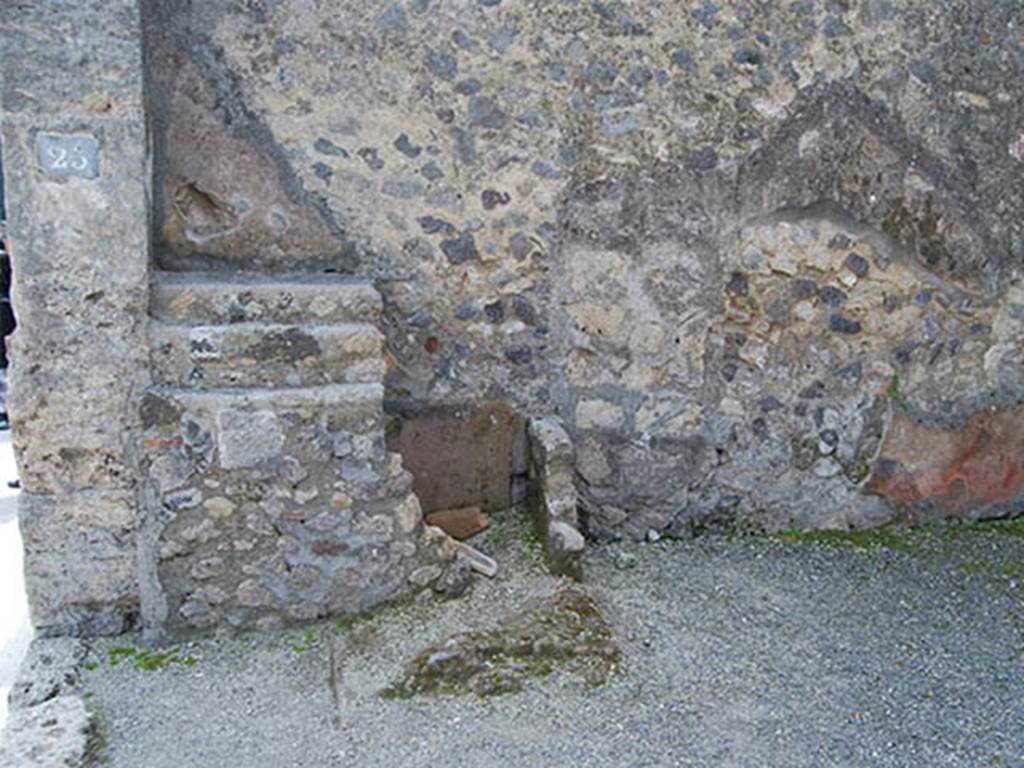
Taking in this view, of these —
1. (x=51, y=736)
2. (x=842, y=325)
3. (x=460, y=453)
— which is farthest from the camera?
(x=842, y=325)

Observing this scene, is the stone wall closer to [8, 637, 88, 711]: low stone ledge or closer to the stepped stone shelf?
the stepped stone shelf

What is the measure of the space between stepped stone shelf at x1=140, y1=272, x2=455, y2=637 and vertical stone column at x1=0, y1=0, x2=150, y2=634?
118mm

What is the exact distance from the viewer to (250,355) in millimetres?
2844

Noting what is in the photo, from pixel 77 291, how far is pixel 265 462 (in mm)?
719

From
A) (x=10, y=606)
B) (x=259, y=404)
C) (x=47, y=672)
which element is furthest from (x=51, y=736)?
(x=10, y=606)

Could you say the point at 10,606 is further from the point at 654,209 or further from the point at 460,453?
the point at 654,209

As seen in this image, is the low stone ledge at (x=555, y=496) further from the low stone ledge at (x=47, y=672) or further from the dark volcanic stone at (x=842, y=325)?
the low stone ledge at (x=47, y=672)

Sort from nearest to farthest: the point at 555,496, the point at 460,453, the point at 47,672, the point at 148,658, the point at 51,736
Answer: the point at 51,736
the point at 47,672
the point at 148,658
the point at 555,496
the point at 460,453

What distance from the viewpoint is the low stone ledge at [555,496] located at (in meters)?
3.28

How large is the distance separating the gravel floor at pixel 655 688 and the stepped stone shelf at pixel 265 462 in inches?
5.9

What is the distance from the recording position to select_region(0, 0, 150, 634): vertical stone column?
→ 269 cm

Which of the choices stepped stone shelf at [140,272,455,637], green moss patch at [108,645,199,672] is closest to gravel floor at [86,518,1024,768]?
green moss patch at [108,645,199,672]

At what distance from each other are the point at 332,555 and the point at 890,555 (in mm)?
2190

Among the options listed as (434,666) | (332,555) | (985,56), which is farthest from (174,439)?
(985,56)
